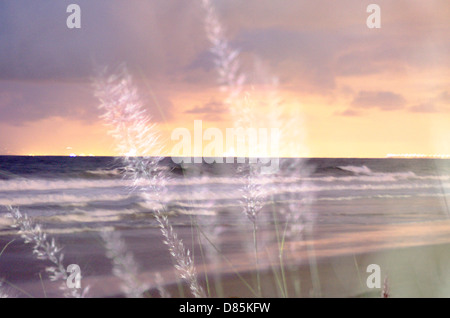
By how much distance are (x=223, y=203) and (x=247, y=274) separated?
19.9 feet

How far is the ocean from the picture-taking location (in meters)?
3.90

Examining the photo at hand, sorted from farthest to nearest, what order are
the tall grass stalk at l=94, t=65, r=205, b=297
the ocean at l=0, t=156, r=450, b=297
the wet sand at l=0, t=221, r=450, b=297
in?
the ocean at l=0, t=156, r=450, b=297 → the wet sand at l=0, t=221, r=450, b=297 → the tall grass stalk at l=94, t=65, r=205, b=297

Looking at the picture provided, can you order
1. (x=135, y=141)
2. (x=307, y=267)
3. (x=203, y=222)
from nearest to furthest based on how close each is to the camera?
(x=135, y=141) < (x=307, y=267) < (x=203, y=222)

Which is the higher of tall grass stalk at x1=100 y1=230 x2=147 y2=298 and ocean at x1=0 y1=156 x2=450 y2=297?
ocean at x1=0 y1=156 x2=450 y2=297

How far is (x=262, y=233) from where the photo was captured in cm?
614

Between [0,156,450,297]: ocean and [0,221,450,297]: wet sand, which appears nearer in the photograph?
[0,221,450,297]: wet sand

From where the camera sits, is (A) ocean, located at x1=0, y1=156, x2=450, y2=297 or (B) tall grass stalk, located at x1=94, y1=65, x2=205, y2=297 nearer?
(B) tall grass stalk, located at x1=94, y1=65, x2=205, y2=297

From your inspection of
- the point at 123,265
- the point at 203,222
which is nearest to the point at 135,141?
the point at 123,265

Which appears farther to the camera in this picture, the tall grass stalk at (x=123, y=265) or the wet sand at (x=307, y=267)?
the wet sand at (x=307, y=267)

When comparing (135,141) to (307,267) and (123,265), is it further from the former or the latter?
(307,267)

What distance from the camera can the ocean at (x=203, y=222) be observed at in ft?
12.8

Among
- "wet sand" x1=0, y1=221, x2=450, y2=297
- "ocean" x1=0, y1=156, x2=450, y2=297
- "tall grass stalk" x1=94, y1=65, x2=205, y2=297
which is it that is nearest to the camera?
"tall grass stalk" x1=94, y1=65, x2=205, y2=297

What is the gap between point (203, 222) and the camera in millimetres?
8219

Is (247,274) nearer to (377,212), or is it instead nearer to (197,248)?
(197,248)
